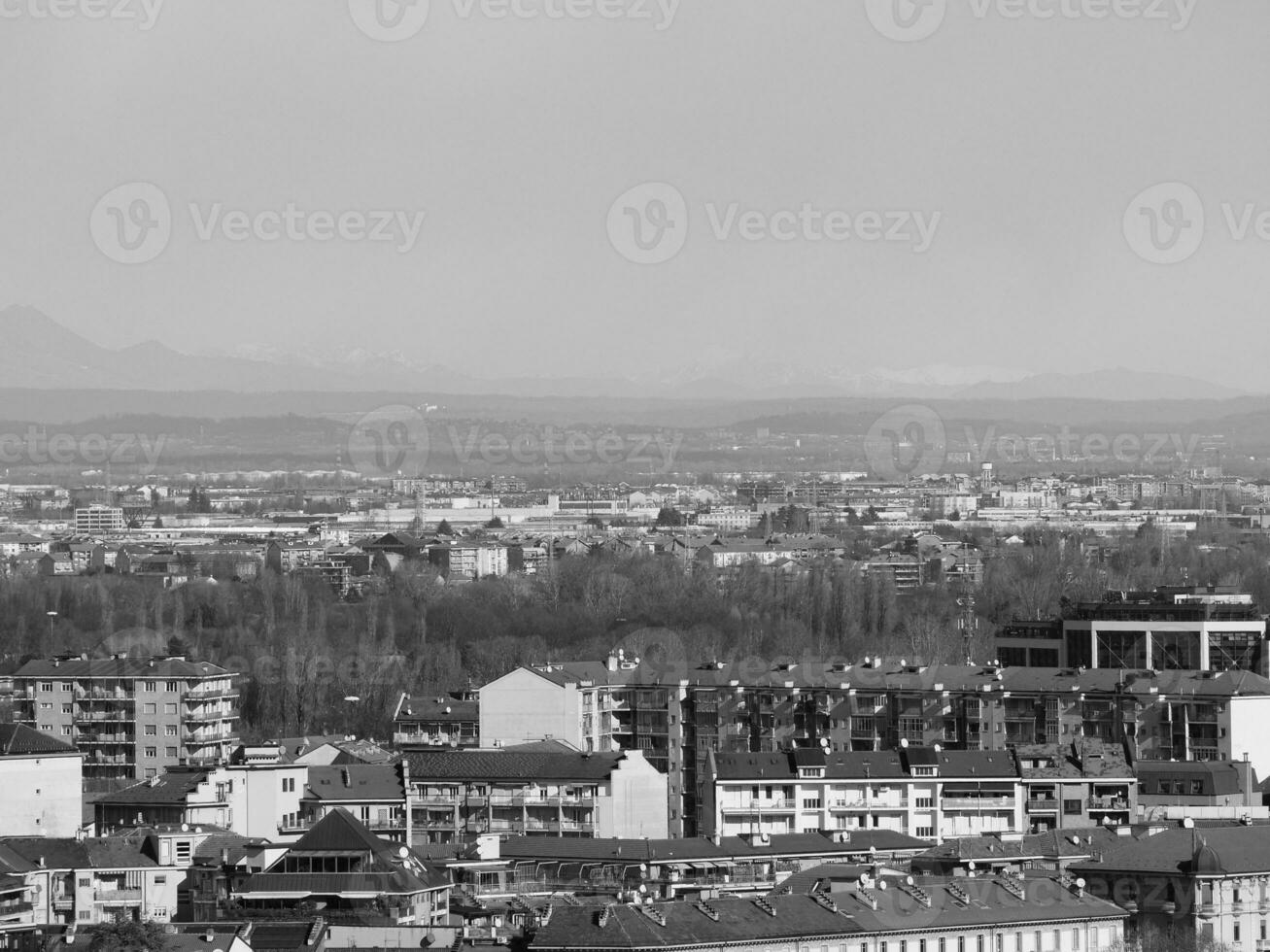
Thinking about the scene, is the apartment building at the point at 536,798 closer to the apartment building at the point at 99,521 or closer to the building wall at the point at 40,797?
the building wall at the point at 40,797

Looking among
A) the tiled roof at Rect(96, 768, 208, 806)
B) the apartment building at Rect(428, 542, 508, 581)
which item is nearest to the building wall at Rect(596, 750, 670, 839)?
the tiled roof at Rect(96, 768, 208, 806)

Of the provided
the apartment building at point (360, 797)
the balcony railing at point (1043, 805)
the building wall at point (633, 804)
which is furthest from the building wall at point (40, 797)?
the balcony railing at point (1043, 805)

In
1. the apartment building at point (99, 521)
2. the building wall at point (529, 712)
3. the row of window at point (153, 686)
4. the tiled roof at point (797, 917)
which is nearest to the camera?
the tiled roof at point (797, 917)

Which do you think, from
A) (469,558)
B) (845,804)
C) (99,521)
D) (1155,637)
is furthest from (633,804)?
(99,521)

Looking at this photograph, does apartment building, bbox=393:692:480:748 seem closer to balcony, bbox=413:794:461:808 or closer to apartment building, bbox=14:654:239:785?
apartment building, bbox=14:654:239:785

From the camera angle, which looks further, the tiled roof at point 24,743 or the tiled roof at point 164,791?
the tiled roof at point 24,743

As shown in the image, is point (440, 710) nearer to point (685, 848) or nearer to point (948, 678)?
point (948, 678)
